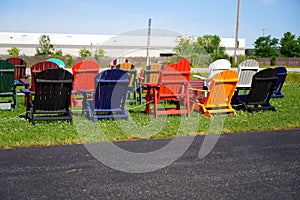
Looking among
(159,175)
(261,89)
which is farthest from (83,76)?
(159,175)

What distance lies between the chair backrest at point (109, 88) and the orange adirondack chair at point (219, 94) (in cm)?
205

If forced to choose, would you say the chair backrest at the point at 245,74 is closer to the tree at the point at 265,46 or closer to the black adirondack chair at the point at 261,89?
the black adirondack chair at the point at 261,89

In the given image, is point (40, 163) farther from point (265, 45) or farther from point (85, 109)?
point (265, 45)

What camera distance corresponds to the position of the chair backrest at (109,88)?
27.8 feet

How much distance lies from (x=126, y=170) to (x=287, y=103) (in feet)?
26.2

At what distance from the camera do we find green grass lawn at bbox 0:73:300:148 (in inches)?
275

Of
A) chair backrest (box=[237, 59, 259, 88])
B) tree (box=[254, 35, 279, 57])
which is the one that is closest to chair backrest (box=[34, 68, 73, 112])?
chair backrest (box=[237, 59, 259, 88])

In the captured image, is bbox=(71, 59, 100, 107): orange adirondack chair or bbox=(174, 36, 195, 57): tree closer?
bbox=(71, 59, 100, 107): orange adirondack chair

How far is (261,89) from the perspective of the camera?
10133 millimetres

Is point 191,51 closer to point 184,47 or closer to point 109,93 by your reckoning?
point 184,47

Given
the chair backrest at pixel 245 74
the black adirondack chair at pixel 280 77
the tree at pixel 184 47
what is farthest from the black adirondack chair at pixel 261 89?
the tree at pixel 184 47

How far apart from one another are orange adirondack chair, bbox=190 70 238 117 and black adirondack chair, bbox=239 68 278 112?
2.06 ft

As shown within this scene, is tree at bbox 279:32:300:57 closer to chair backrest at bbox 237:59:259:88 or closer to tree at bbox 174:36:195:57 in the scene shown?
tree at bbox 174:36:195:57

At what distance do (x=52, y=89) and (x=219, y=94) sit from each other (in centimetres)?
398
